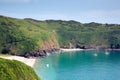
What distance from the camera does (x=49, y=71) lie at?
629 ft

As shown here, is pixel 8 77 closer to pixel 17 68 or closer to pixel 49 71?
pixel 17 68

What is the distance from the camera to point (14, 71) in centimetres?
10200

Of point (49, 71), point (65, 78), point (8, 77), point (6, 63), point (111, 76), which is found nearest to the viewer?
point (8, 77)

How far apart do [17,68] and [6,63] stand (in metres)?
3.97

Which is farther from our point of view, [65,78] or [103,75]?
[103,75]

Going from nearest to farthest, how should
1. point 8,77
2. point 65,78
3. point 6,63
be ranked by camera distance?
point 8,77
point 6,63
point 65,78

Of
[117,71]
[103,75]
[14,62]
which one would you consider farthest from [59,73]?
[14,62]

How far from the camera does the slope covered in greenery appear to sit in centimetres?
9669

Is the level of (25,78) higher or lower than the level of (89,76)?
higher

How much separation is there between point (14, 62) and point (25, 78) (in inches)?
303

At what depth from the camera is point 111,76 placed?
584 feet

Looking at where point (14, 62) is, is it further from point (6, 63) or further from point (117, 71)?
point (117, 71)

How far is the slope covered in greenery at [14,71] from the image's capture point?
3807 inches

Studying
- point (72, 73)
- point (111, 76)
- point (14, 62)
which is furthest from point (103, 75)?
point (14, 62)
